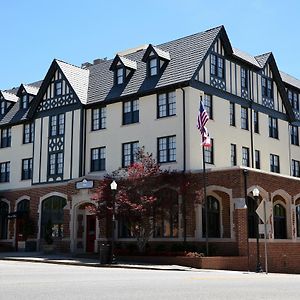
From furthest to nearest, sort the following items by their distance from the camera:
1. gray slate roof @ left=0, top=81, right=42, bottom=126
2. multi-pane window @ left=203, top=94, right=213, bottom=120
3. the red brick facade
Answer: gray slate roof @ left=0, top=81, right=42, bottom=126
multi-pane window @ left=203, top=94, right=213, bottom=120
the red brick facade

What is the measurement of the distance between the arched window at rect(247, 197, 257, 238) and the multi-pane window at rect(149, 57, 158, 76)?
422 inches

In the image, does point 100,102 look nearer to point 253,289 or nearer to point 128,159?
point 128,159

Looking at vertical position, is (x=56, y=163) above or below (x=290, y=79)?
below

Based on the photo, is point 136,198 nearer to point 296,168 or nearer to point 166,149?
point 166,149

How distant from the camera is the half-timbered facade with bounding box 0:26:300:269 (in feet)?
108

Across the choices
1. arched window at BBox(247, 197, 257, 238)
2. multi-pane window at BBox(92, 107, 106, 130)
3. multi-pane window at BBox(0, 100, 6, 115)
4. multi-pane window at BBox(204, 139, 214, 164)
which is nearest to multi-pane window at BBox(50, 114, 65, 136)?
multi-pane window at BBox(92, 107, 106, 130)

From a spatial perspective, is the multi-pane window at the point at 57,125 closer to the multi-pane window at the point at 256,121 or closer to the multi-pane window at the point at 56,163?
the multi-pane window at the point at 56,163

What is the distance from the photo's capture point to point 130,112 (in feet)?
123

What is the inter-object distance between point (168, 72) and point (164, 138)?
450 centimetres

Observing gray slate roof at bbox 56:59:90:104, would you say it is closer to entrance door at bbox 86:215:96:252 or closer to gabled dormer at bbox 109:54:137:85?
gabled dormer at bbox 109:54:137:85

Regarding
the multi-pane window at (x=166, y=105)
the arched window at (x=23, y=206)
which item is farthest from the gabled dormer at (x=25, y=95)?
the multi-pane window at (x=166, y=105)

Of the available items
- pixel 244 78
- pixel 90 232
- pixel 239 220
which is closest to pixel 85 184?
pixel 90 232

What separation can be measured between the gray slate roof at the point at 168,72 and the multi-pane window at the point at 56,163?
4.72 m

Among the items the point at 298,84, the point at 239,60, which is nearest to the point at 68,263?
the point at 239,60
